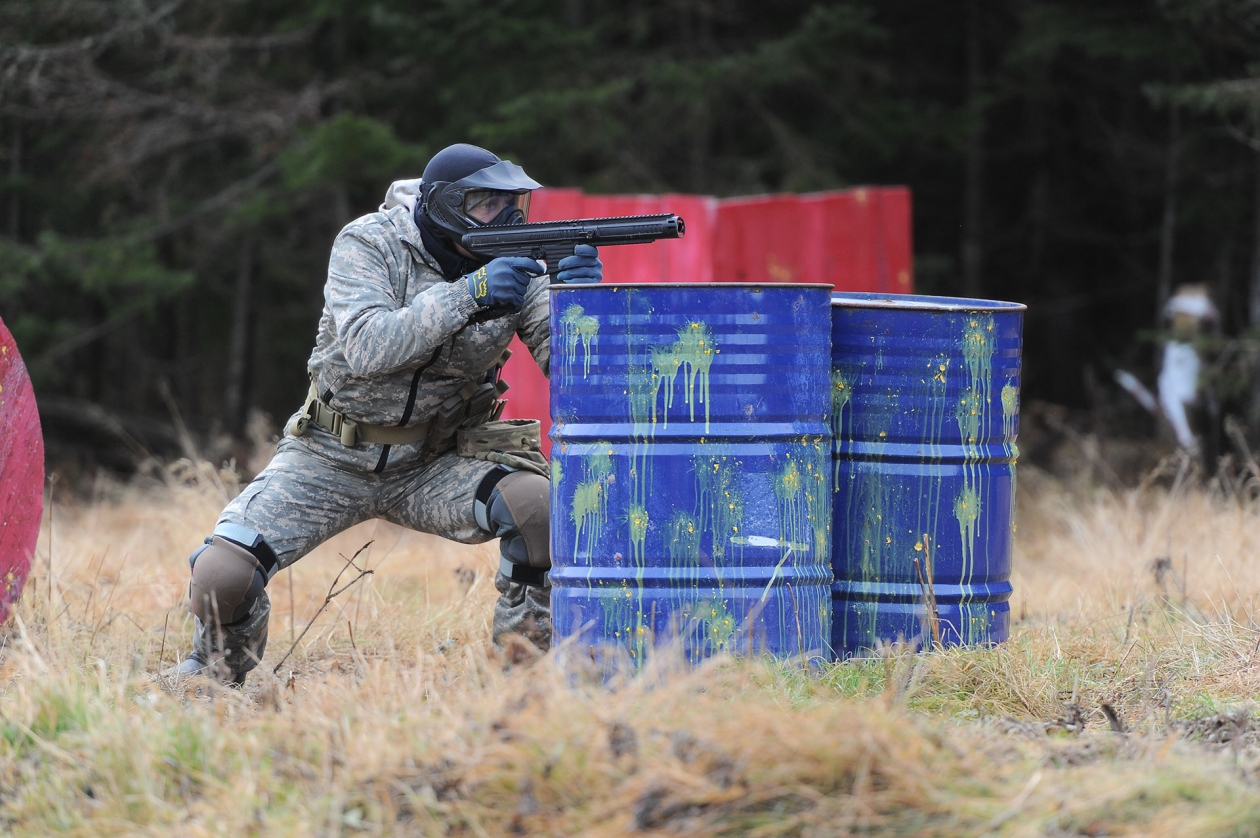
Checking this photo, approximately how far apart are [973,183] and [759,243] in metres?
6.76

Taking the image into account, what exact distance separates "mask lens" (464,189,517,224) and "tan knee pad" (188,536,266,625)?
127 centimetres

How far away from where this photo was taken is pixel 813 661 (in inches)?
140

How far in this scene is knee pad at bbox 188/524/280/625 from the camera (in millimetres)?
3979

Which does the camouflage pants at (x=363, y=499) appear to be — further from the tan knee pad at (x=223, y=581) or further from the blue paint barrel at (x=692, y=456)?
the blue paint barrel at (x=692, y=456)

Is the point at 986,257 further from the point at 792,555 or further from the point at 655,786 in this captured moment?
the point at 655,786

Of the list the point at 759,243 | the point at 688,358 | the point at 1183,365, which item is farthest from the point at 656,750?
the point at 1183,365

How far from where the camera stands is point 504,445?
447 centimetres

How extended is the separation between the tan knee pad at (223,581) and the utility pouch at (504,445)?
2.64 ft

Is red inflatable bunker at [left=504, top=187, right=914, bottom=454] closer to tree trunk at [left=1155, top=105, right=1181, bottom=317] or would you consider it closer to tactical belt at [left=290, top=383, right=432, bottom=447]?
tactical belt at [left=290, top=383, right=432, bottom=447]

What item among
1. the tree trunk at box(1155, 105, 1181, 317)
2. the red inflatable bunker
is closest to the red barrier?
the red inflatable bunker

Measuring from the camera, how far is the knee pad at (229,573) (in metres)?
3.98

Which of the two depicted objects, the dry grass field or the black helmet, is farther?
the black helmet

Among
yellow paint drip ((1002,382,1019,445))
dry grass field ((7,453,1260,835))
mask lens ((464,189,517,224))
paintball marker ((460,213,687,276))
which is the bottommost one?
dry grass field ((7,453,1260,835))

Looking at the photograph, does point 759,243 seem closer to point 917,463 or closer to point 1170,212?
point 917,463
